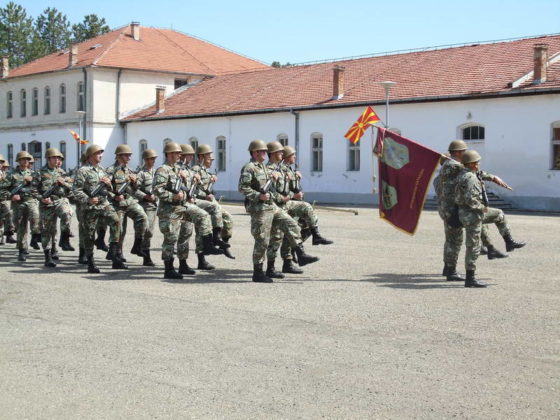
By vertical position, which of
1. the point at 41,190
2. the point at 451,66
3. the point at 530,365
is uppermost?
the point at 451,66

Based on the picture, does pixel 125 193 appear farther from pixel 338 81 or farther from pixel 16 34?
pixel 16 34

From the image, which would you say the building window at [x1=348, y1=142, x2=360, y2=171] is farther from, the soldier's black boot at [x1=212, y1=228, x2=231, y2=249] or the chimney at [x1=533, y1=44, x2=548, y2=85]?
the soldier's black boot at [x1=212, y1=228, x2=231, y2=249]

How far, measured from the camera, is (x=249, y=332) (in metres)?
8.09

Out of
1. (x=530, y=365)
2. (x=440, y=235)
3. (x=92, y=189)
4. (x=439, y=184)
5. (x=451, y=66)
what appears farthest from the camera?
(x=451, y=66)

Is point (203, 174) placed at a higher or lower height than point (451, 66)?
lower

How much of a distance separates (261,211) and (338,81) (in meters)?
28.8

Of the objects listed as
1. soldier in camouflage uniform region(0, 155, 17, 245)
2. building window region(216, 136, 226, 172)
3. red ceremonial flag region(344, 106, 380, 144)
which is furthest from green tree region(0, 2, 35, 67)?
soldier in camouflage uniform region(0, 155, 17, 245)

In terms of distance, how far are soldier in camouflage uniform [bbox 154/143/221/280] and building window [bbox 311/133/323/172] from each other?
93.5ft

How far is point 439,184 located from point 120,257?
502 centimetres

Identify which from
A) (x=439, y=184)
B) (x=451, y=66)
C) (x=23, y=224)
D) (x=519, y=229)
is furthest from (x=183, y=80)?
(x=439, y=184)

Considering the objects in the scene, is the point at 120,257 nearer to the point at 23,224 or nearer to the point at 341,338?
the point at 23,224

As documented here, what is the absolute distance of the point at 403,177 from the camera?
1222 cm

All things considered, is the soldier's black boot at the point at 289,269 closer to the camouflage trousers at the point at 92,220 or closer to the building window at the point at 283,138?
the camouflage trousers at the point at 92,220

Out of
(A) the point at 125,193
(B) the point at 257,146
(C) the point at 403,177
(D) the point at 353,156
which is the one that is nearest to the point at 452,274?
(C) the point at 403,177
